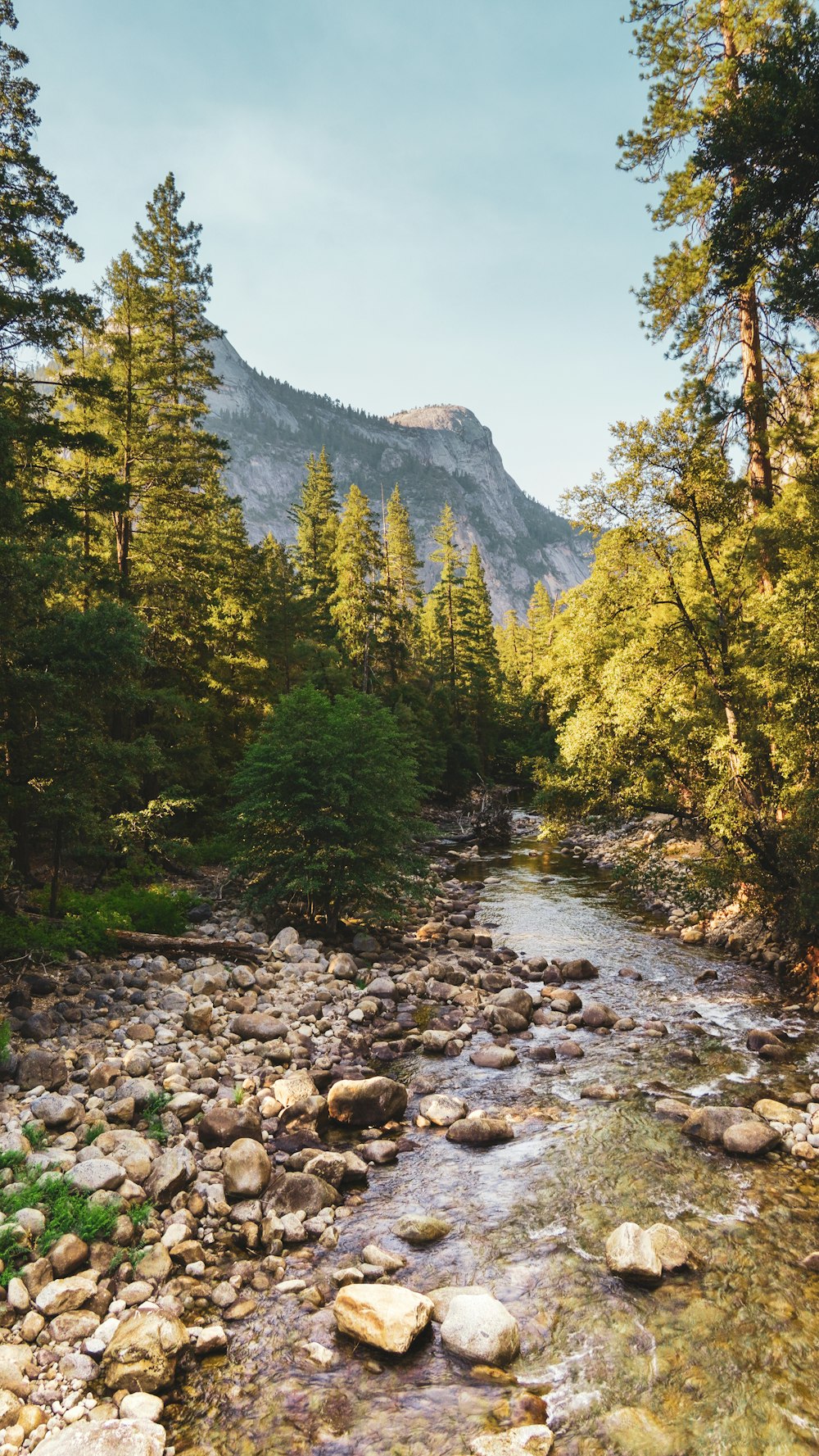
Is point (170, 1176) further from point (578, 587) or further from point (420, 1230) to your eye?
point (578, 587)

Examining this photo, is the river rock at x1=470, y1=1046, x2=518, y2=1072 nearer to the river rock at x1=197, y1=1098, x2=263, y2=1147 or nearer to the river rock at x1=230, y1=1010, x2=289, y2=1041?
the river rock at x1=230, y1=1010, x2=289, y2=1041

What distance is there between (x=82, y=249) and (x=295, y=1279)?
47.7 ft

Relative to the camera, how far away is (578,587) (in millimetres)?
16531

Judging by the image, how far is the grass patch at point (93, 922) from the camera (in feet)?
27.3

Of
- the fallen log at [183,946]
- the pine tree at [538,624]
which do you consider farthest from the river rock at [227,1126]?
the pine tree at [538,624]

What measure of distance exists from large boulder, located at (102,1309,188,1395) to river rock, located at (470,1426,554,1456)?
187 cm

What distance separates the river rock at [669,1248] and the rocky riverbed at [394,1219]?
0.06 feet

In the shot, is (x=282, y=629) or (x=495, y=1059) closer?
(x=495, y=1059)

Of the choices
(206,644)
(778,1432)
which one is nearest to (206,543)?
(206,644)

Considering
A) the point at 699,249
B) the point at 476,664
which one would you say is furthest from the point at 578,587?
the point at 476,664

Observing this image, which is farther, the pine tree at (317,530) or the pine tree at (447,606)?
the pine tree at (447,606)

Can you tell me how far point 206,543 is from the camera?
1845cm

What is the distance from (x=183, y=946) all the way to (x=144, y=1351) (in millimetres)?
6920

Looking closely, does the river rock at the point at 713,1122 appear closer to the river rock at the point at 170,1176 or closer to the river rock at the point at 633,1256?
the river rock at the point at 633,1256
